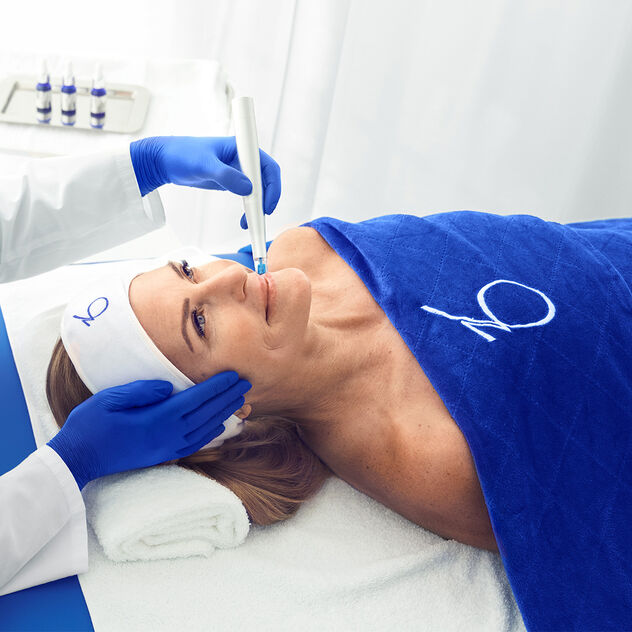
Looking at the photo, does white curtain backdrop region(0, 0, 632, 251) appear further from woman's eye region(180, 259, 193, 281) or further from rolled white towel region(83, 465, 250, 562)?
rolled white towel region(83, 465, 250, 562)

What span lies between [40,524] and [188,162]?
2.38ft

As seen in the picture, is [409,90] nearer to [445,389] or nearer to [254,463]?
[445,389]

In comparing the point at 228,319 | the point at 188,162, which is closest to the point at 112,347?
the point at 228,319

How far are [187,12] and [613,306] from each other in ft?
5.41

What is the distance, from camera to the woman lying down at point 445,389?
3.84 ft

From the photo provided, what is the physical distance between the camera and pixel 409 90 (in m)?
2.47

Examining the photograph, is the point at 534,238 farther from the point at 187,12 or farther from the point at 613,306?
the point at 187,12

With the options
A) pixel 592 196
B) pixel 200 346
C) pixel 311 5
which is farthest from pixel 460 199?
pixel 200 346

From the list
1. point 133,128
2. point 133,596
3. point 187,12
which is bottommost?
point 133,596

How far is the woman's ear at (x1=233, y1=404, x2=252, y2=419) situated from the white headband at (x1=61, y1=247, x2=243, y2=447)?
11cm

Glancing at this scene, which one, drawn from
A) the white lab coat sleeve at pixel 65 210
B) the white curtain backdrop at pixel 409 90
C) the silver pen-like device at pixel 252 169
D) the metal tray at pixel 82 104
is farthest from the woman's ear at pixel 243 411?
the white curtain backdrop at pixel 409 90

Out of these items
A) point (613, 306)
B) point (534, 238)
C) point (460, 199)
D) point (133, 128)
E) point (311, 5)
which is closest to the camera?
point (613, 306)

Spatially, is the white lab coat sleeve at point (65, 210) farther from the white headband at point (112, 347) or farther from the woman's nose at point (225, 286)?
the woman's nose at point (225, 286)

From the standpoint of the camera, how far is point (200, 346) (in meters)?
1.22
